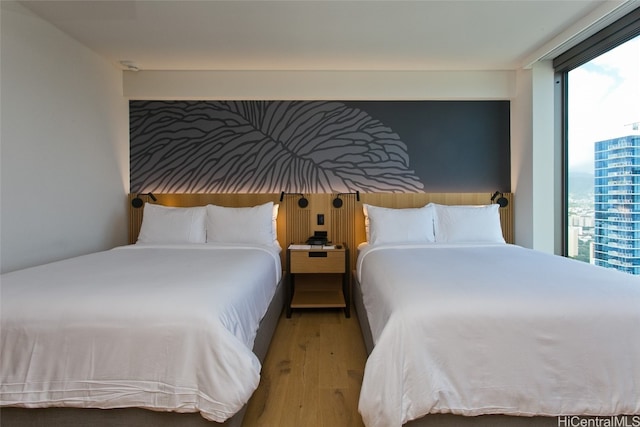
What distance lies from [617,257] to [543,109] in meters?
1.45

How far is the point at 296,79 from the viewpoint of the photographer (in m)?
3.45

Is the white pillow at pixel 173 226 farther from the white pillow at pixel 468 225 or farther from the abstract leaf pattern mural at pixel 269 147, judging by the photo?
the white pillow at pixel 468 225

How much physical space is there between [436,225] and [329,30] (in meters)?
1.90

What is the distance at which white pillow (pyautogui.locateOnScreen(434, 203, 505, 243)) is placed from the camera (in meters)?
3.01

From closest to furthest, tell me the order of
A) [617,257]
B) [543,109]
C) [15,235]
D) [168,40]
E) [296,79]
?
[15,235] < [617,257] < [168,40] < [543,109] < [296,79]

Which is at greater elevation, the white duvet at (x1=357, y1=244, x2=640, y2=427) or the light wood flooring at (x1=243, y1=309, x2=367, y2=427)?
the white duvet at (x1=357, y1=244, x2=640, y2=427)

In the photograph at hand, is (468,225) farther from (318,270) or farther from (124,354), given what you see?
(124,354)

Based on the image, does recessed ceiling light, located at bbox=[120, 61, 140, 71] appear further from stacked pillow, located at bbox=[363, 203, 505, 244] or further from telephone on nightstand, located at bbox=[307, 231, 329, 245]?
stacked pillow, located at bbox=[363, 203, 505, 244]

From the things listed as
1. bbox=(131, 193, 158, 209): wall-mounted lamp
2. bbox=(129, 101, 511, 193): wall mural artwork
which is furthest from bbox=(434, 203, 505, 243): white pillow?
bbox=(131, 193, 158, 209): wall-mounted lamp

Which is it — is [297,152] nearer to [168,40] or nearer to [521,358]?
[168,40]

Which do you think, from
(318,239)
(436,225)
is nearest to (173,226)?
(318,239)

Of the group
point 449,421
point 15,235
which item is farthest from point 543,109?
point 15,235

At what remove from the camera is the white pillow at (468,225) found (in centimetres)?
301

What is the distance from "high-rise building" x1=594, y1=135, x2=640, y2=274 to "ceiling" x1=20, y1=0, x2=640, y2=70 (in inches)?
37.1
